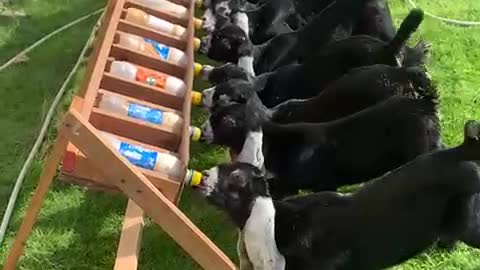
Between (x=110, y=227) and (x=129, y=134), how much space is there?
0.45m

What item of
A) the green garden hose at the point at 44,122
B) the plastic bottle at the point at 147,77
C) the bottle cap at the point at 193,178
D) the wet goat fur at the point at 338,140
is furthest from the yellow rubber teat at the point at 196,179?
the green garden hose at the point at 44,122

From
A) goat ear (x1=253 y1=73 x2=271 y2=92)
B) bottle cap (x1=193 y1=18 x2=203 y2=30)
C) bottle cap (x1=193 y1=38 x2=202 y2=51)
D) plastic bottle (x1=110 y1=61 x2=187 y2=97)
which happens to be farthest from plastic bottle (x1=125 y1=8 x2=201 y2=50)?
plastic bottle (x1=110 y1=61 x2=187 y2=97)

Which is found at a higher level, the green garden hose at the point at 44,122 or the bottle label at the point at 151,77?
the bottle label at the point at 151,77

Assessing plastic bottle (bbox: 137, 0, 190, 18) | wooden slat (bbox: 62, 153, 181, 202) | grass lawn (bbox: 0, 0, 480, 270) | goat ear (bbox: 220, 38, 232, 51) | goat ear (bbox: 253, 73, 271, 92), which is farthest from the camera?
plastic bottle (bbox: 137, 0, 190, 18)

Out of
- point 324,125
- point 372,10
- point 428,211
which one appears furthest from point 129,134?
point 372,10

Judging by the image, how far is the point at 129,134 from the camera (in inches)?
94.0

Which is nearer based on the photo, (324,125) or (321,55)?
(324,125)

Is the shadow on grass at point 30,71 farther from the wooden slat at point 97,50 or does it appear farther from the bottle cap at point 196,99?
the bottle cap at point 196,99

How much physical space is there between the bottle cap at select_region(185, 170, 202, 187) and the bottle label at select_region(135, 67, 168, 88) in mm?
544

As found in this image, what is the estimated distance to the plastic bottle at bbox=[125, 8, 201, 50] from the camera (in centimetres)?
311

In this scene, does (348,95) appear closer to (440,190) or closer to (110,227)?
(440,190)

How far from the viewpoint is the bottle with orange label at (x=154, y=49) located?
114 inches

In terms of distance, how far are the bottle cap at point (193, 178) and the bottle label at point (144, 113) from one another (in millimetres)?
287

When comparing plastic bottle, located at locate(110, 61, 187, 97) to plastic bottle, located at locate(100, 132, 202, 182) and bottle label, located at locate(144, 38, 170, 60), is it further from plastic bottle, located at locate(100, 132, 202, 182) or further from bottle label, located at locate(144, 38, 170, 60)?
plastic bottle, located at locate(100, 132, 202, 182)
